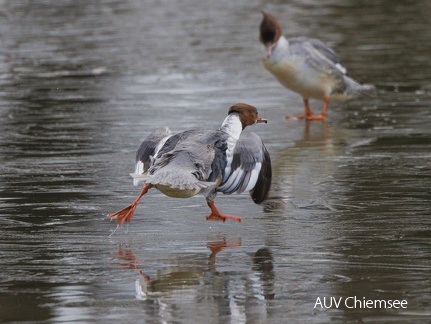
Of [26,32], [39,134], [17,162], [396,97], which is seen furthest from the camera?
[26,32]

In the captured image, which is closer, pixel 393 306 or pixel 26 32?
pixel 393 306

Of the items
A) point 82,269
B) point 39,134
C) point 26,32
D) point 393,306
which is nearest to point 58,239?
point 82,269

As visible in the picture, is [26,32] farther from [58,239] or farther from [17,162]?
[58,239]

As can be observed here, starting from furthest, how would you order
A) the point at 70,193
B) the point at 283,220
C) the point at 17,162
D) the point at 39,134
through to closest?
the point at 39,134
the point at 17,162
the point at 70,193
the point at 283,220

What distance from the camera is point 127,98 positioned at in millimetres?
13312

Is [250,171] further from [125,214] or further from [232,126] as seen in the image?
[125,214]

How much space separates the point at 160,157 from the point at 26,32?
13.4m

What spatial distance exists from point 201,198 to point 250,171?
0.85m

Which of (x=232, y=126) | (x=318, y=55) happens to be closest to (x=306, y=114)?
(x=318, y=55)

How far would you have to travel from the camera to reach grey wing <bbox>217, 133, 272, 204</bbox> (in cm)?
743

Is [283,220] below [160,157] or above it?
below

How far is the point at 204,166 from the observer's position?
7.25 meters

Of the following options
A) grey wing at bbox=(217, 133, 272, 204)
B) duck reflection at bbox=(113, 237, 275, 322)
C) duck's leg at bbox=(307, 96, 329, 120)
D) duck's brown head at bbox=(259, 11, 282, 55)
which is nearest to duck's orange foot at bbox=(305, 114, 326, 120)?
duck's leg at bbox=(307, 96, 329, 120)

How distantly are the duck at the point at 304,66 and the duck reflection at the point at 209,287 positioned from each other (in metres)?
5.83
